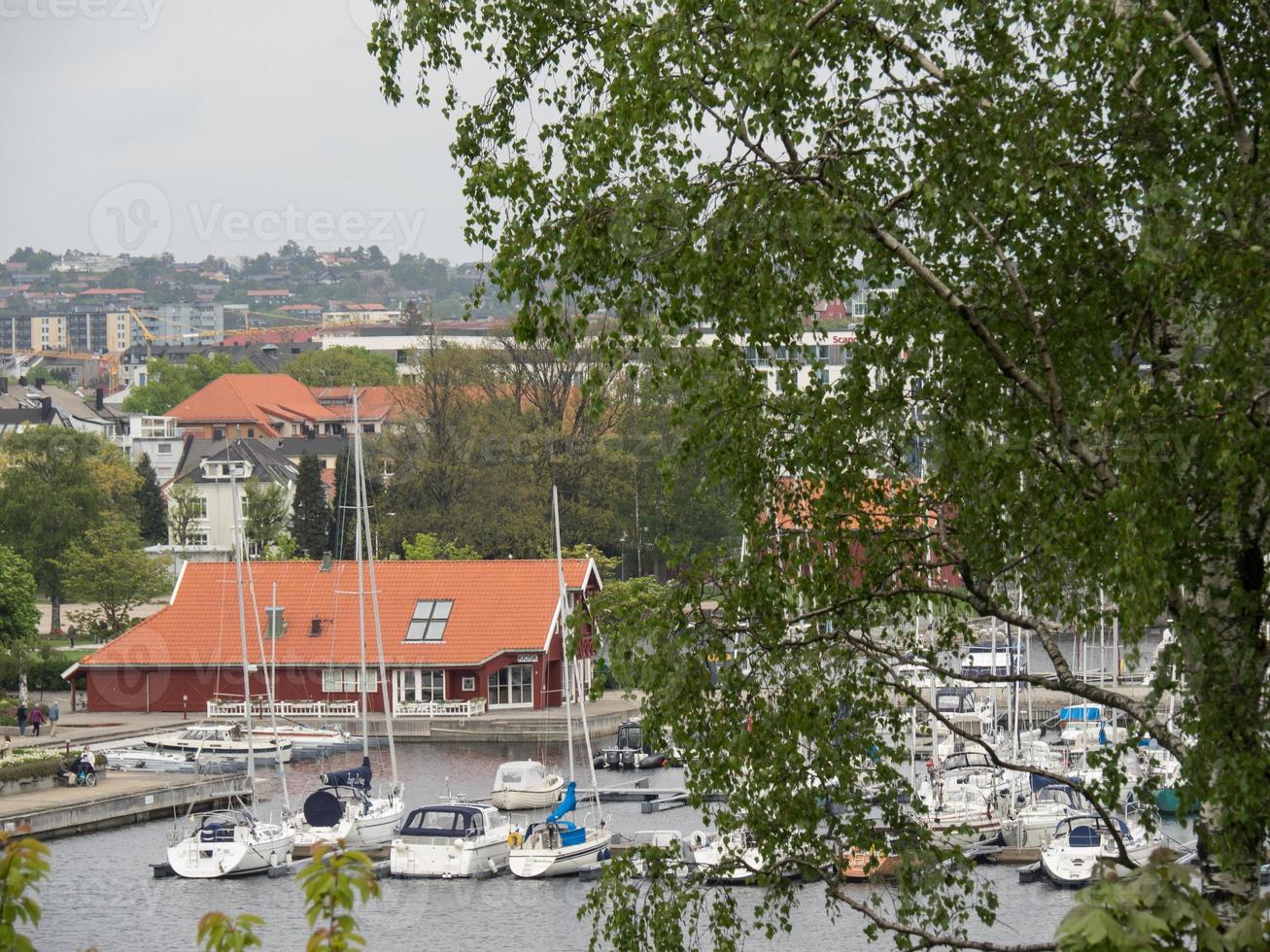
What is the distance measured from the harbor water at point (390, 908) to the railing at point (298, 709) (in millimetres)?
16033

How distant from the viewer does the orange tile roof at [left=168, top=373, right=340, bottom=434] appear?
15088 centimetres

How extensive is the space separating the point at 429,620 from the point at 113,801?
18149 mm

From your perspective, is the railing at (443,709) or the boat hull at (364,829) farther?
the railing at (443,709)

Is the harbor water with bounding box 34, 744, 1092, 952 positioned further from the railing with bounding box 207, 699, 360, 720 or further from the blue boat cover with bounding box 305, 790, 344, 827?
the railing with bounding box 207, 699, 360, 720

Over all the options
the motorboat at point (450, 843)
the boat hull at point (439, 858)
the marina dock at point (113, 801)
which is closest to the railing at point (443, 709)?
the marina dock at point (113, 801)

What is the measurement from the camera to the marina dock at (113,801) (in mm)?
39312

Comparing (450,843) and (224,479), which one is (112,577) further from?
(224,479)

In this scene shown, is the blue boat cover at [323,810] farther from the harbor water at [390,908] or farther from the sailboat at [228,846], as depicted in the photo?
the harbor water at [390,908]

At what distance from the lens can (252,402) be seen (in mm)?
154375

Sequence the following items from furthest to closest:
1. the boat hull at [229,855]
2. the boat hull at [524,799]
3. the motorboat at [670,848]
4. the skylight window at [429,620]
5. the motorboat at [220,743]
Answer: the skylight window at [429,620] → the motorboat at [220,743] → the boat hull at [524,799] → the boat hull at [229,855] → the motorboat at [670,848]

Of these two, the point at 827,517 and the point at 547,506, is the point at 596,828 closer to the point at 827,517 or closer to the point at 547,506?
the point at 827,517

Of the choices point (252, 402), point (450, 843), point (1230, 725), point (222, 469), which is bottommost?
point (450, 843)

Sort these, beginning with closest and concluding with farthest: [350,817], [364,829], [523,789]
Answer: [364,829] → [350,817] → [523,789]

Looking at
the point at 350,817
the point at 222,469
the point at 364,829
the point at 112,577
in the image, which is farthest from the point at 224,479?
the point at 364,829
